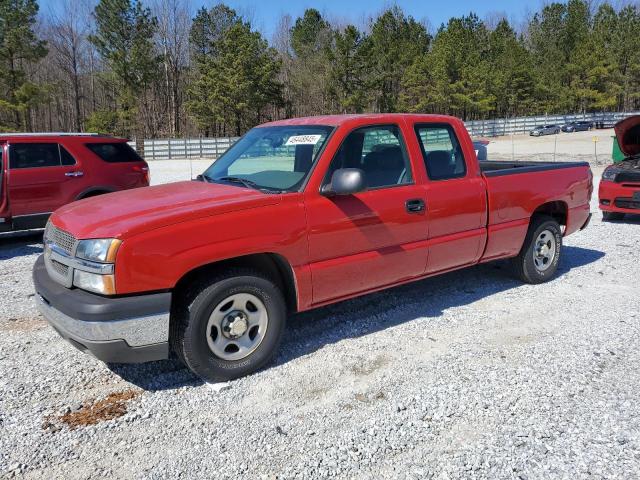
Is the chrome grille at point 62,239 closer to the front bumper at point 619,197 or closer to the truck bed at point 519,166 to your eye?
the truck bed at point 519,166

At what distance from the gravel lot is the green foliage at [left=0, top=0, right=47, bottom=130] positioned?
133 ft

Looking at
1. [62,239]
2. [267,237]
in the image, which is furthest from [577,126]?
[62,239]

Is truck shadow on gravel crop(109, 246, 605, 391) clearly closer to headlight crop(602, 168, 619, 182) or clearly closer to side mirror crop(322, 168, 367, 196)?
side mirror crop(322, 168, 367, 196)

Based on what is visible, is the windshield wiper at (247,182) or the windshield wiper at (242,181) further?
the windshield wiper at (242,181)

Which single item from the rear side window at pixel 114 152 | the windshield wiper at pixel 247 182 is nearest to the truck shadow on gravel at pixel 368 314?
the windshield wiper at pixel 247 182

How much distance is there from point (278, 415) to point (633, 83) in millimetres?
84781

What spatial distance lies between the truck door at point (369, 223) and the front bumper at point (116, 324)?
46.5 inches

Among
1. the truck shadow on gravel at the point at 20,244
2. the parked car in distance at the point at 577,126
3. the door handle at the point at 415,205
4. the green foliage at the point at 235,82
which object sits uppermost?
the green foliage at the point at 235,82

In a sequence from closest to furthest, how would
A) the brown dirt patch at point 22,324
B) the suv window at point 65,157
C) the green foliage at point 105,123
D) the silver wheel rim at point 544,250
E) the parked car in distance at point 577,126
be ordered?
the brown dirt patch at point 22,324 → the silver wheel rim at point 544,250 → the suv window at point 65,157 → the green foliage at point 105,123 → the parked car in distance at point 577,126

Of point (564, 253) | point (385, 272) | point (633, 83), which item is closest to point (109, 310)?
point (385, 272)

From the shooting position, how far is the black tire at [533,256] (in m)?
5.85

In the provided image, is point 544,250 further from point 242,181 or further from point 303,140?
point 242,181

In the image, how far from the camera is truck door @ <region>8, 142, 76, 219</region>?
316 inches

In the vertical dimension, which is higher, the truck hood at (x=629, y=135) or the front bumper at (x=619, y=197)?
the truck hood at (x=629, y=135)
